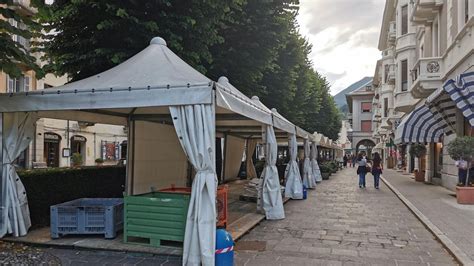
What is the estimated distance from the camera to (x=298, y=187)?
1380 centimetres

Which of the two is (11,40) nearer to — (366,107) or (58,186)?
(58,186)

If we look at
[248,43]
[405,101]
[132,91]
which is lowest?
[132,91]

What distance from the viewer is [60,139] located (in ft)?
97.9

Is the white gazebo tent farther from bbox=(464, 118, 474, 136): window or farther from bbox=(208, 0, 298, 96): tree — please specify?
bbox=(464, 118, 474, 136): window

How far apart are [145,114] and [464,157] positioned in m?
10.0

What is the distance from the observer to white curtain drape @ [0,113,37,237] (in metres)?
7.15

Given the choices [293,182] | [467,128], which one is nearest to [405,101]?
[467,128]

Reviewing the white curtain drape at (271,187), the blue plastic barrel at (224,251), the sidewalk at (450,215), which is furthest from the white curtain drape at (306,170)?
the blue plastic barrel at (224,251)

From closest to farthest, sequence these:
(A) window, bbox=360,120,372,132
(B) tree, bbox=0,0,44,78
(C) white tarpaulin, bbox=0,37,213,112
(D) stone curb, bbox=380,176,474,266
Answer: (C) white tarpaulin, bbox=0,37,213,112
(D) stone curb, bbox=380,176,474,266
(B) tree, bbox=0,0,44,78
(A) window, bbox=360,120,372,132

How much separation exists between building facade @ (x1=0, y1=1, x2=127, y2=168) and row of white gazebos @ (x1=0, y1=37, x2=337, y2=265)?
15.9 m

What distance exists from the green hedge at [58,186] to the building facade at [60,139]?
44.4ft

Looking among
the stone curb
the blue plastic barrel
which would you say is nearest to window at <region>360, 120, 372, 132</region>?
the stone curb

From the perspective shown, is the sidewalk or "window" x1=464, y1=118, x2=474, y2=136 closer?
the sidewalk

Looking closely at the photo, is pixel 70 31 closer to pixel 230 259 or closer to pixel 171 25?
pixel 171 25
